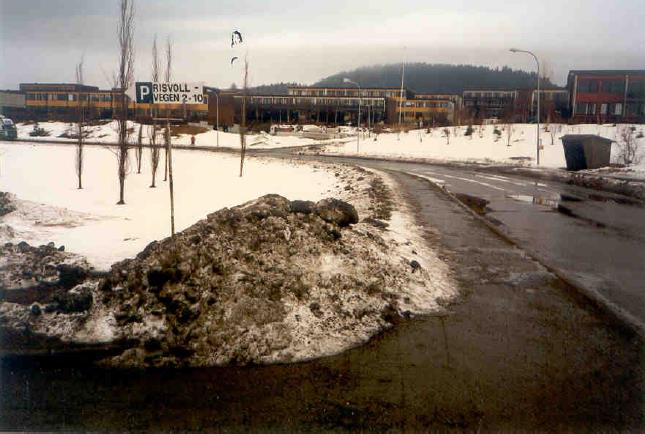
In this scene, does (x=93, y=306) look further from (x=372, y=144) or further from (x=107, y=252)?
(x=372, y=144)

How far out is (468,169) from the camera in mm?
34125

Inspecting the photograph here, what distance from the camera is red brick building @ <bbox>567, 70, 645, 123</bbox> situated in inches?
2761

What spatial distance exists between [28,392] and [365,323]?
328 centimetres

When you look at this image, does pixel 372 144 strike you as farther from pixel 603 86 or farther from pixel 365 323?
pixel 365 323

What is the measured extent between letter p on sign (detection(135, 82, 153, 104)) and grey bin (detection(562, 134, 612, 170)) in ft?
85.5

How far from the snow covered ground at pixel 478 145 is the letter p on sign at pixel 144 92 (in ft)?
102

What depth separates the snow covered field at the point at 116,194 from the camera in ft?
34.6

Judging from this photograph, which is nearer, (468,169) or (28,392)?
Result: (28,392)

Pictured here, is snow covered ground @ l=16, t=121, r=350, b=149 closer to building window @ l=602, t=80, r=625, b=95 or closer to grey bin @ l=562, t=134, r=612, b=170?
grey bin @ l=562, t=134, r=612, b=170

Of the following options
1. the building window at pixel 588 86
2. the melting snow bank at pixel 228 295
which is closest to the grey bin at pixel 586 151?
the melting snow bank at pixel 228 295

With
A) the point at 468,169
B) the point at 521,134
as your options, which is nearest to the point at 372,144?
the point at 521,134

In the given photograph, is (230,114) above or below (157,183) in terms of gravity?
above

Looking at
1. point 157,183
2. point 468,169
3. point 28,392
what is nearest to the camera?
point 28,392

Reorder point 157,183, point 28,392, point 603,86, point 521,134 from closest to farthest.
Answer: point 28,392 < point 157,183 < point 521,134 < point 603,86
